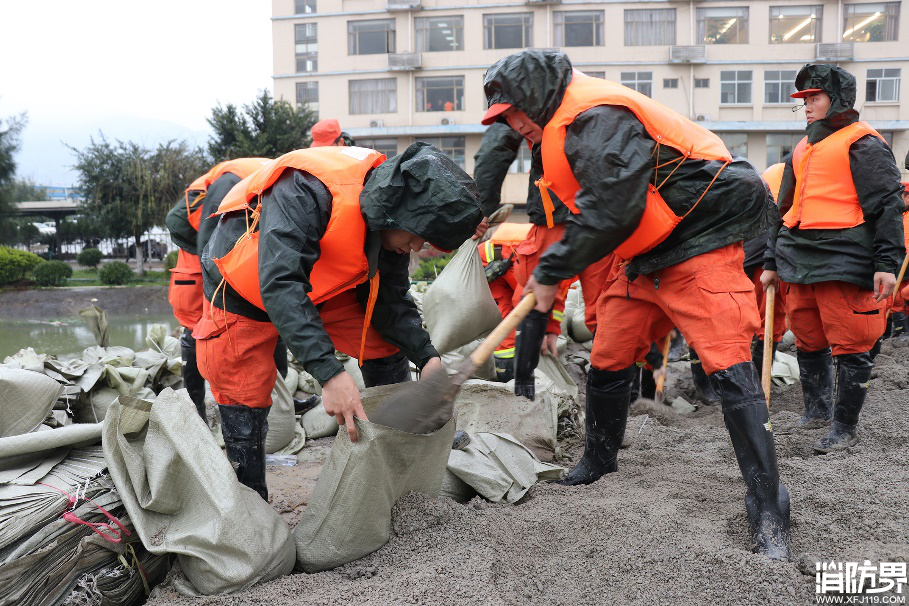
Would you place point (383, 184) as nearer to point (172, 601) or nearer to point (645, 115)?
point (645, 115)

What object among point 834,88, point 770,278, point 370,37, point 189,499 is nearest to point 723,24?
point 370,37

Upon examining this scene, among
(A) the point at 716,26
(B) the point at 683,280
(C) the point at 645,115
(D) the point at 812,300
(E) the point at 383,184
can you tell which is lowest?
(D) the point at 812,300

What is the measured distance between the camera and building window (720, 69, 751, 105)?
28.4 meters

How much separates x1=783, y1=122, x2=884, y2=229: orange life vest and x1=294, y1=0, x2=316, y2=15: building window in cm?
3032

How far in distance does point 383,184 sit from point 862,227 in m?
2.52

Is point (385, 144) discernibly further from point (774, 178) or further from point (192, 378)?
point (192, 378)

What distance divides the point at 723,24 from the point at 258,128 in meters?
18.9

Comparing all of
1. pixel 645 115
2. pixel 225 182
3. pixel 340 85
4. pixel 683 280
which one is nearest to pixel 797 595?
pixel 683 280

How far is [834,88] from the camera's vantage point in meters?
3.47

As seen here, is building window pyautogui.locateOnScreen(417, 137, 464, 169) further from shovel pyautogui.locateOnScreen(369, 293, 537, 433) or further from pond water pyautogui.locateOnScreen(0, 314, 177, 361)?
shovel pyautogui.locateOnScreen(369, 293, 537, 433)

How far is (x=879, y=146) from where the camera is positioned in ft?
11.2

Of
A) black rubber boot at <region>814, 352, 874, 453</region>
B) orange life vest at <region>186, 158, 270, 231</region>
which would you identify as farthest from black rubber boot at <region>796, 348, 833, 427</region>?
orange life vest at <region>186, 158, 270, 231</region>

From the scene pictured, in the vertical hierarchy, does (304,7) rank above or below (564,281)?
above

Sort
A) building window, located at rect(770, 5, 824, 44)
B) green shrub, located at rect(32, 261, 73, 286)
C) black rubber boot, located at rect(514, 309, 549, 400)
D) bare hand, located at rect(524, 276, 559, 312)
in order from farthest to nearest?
building window, located at rect(770, 5, 824, 44)
green shrub, located at rect(32, 261, 73, 286)
black rubber boot, located at rect(514, 309, 549, 400)
bare hand, located at rect(524, 276, 559, 312)
